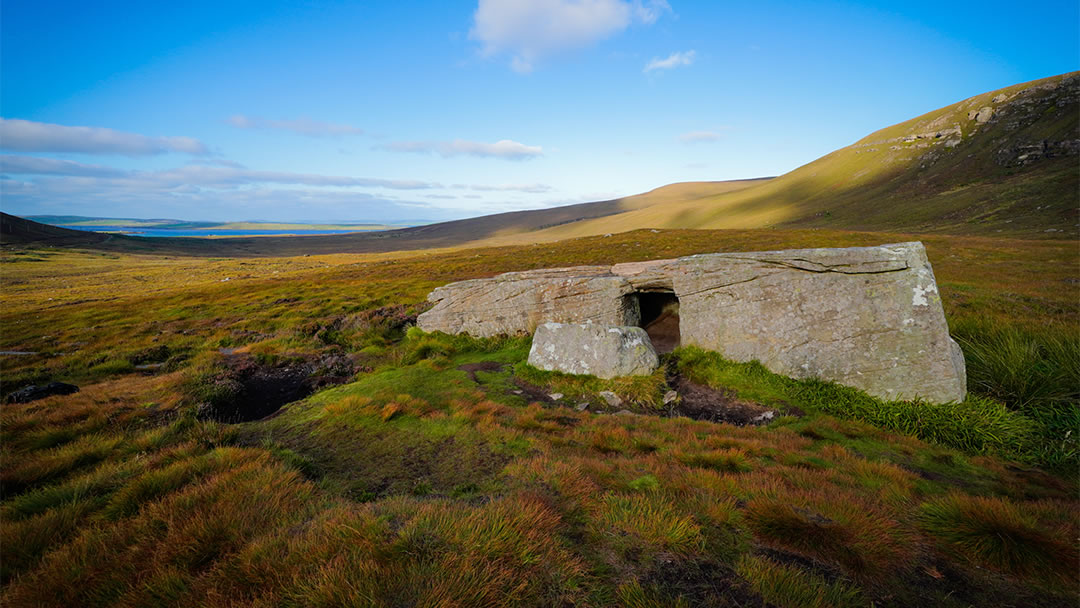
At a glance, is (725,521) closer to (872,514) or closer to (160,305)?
(872,514)

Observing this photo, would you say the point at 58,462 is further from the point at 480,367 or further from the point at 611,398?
the point at 611,398

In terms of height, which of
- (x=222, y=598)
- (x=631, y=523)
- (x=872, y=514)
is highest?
(x=222, y=598)

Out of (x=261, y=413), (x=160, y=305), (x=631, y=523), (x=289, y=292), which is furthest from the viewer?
(x=289, y=292)

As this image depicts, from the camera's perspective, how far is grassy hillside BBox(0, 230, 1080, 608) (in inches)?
127

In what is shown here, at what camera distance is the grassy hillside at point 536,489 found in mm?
3236

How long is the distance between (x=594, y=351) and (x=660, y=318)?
21.5ft

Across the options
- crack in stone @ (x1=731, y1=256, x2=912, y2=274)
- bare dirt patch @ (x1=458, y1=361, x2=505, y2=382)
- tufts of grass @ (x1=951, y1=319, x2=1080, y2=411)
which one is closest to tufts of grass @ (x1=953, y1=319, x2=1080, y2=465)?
tufts of grass @ (x1=951, y1=319, x2=1080, y2=411)

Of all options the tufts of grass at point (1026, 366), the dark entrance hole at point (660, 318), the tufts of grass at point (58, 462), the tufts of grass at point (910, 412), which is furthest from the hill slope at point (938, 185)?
the tufts of grass at point (58, 462)

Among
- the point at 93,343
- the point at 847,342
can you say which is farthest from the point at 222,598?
the point at 93,343

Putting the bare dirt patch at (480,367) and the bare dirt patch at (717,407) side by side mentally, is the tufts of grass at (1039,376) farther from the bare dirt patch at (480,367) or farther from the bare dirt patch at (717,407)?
the bare dirt patch at (480,367)

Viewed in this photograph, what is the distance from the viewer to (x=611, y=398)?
10648 millimetres

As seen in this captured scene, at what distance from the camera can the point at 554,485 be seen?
5.04 meters

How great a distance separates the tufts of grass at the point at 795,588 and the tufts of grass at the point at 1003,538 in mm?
1922

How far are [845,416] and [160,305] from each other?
43.6 m
